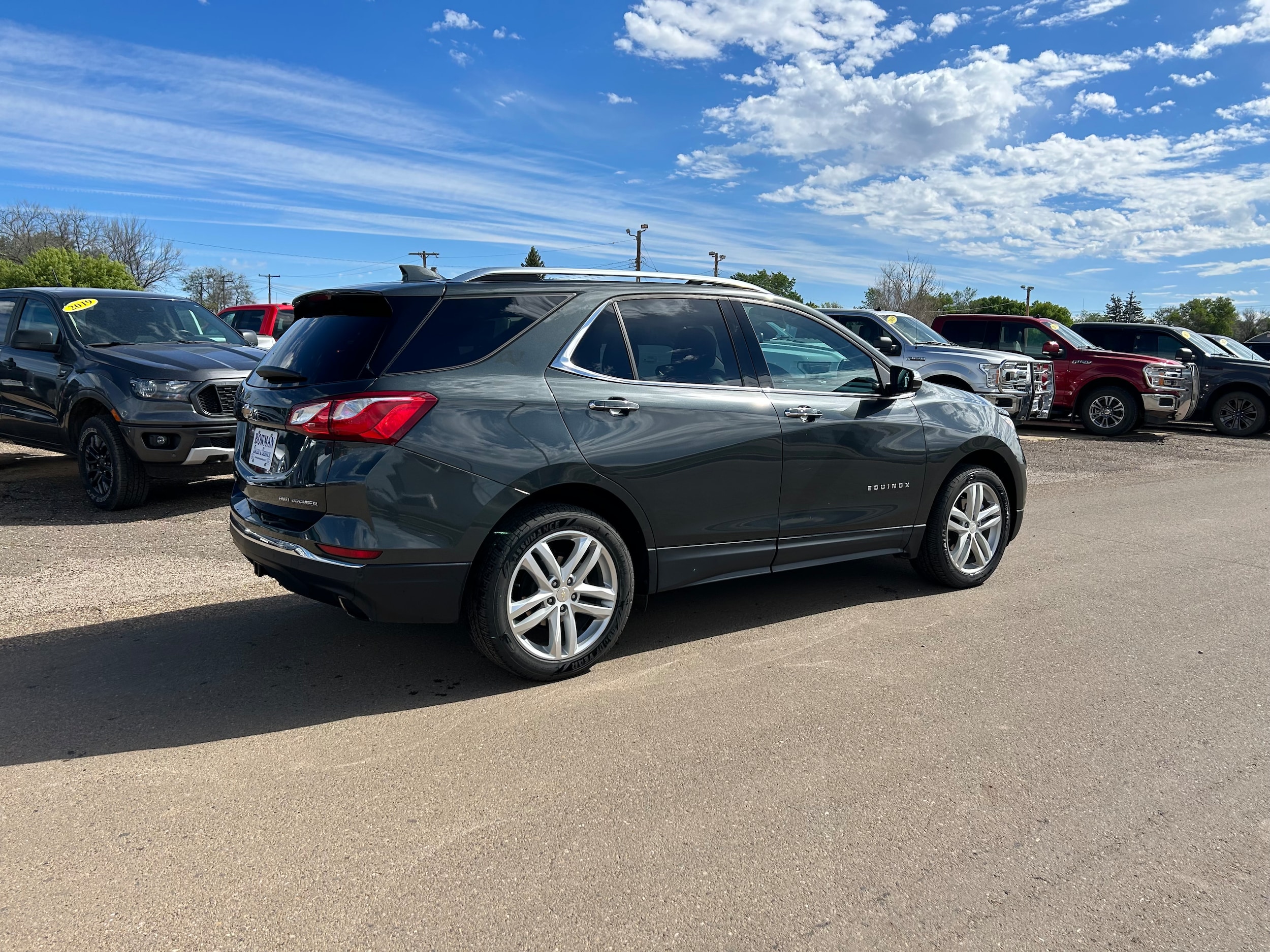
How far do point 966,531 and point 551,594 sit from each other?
2915 mm

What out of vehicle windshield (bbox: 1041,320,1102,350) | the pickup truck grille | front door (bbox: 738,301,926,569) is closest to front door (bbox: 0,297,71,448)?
the pickup truck grille

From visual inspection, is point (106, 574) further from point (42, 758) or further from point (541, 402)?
point (541, 402)

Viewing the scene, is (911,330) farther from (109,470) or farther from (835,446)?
(109,470)

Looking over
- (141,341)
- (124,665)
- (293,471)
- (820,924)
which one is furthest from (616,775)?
(141,341)

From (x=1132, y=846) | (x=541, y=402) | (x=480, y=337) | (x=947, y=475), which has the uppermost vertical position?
(x=480, y=337)

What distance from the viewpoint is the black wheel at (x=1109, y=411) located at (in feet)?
53.2

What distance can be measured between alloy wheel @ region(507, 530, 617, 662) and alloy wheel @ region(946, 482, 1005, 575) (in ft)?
8.14

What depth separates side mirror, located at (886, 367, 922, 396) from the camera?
5.17 m

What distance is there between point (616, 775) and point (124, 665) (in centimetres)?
Result: 251

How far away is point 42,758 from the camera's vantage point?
3316mm

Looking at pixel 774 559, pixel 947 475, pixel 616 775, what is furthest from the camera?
pixel 947 475

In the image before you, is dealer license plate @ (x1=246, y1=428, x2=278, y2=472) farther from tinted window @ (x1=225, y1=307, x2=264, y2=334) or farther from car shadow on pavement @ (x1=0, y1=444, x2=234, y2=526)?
tinted window @ (x1=225, y1=307, x2=264, y2=334)

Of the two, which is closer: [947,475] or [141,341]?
[947,475]

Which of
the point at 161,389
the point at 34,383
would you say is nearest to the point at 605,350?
the point at 161,389
